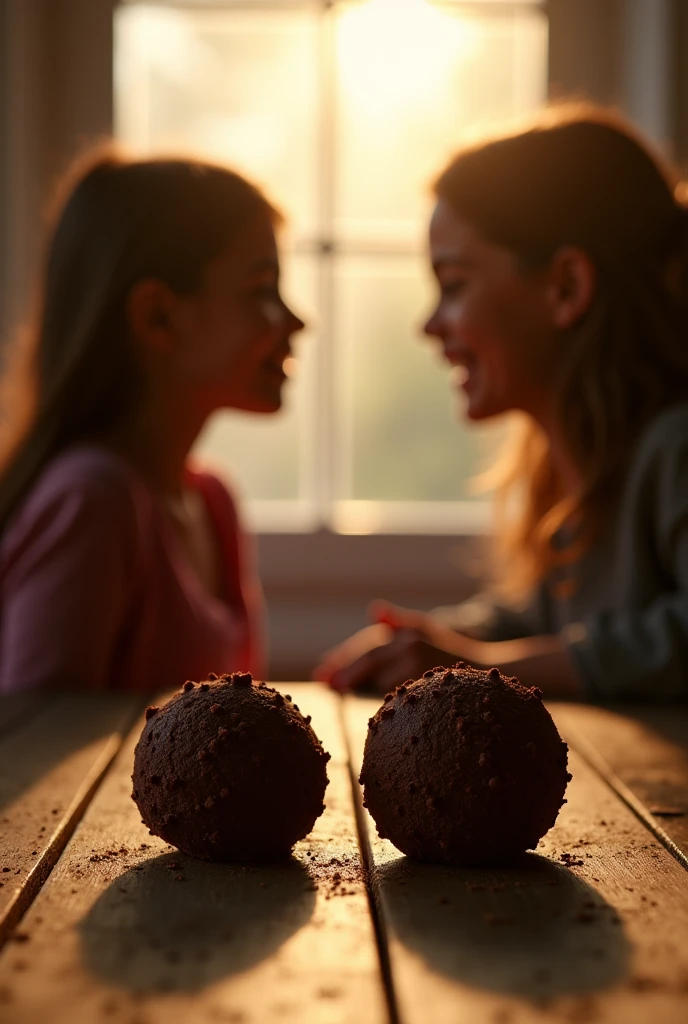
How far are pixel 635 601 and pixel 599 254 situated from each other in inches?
18.4

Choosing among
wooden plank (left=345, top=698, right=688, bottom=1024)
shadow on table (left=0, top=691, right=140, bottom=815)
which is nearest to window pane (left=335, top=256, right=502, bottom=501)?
shadow on table (left=0, top=691, right=140, bottom=815)

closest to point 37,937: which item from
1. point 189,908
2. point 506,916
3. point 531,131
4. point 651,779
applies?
point 189,908

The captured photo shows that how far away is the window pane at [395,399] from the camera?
2463 mm

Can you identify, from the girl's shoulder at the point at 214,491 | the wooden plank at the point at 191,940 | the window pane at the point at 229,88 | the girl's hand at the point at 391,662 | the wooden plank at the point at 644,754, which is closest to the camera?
the wooden plank at the point at 191,940

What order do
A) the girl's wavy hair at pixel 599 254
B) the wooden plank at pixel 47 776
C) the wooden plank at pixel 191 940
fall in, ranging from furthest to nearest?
the girl's wavy hair at pixel 599 254 < the wooden plank at pixel 47 776 < the wooden plank at pixel 191 940

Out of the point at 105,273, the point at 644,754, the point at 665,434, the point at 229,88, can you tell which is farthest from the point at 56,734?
the point at 229,88

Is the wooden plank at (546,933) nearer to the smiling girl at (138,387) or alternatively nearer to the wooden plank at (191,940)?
the wooden plank at (191,940)

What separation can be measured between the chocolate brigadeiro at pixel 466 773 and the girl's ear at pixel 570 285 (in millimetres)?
1012

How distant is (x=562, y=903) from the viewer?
0.52 meters

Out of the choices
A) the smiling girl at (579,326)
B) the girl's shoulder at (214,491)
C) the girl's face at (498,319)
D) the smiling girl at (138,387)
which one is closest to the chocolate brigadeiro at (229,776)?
the smiling girl at (138,387)

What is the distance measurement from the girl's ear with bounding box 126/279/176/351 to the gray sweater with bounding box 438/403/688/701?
58 centimetres

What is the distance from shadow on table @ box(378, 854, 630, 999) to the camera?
0.43m

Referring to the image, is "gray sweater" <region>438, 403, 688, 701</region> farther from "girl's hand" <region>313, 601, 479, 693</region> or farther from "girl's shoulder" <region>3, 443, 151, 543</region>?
"girl's shoulder" <region>3, 443, 151, 543</region>

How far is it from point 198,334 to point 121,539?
32cm
